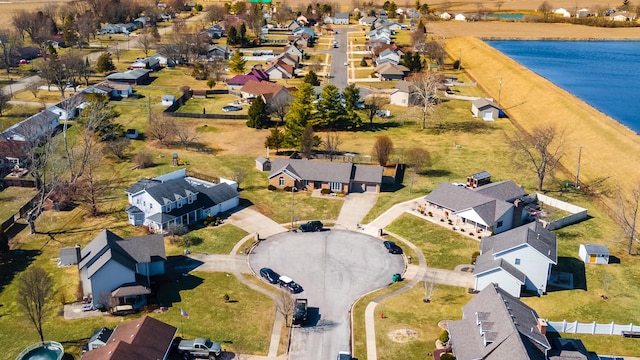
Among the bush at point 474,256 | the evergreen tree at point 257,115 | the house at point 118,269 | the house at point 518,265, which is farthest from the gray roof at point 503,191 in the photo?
the evergreen tree at point 257,115

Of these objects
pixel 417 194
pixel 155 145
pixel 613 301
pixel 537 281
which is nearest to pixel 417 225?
pixel 417 194

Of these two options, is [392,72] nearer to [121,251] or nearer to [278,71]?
[278,71]

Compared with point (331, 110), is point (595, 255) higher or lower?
lower

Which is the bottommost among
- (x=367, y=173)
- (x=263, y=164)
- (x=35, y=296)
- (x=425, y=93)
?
(x=35, y=296)

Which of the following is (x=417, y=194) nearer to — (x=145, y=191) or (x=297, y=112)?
(x=297, y=112)

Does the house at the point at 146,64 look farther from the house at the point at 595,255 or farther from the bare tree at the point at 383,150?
the house at the point at 595,255

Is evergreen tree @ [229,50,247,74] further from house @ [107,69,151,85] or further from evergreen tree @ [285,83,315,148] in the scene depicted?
evergreen tree @ [285,83,315,148]

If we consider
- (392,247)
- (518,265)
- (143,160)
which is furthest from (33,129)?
(518,265)
